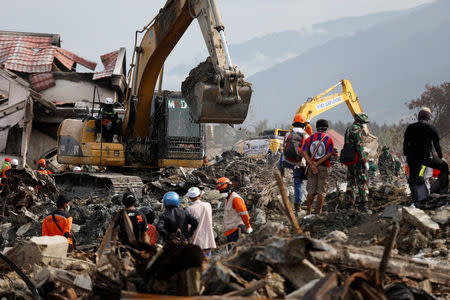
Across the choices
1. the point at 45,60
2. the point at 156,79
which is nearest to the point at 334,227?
the point at 156,79

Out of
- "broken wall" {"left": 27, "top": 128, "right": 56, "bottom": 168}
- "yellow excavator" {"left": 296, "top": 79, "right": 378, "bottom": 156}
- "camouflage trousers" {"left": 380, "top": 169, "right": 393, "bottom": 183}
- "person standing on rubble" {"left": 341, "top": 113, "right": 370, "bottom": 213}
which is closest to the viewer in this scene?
"person standing on rubble" {"left": 341, "top": 113, "right": 370, "bottom": 213}

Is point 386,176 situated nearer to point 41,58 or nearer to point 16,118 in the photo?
point 16,118

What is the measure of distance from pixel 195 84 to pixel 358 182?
3.11 m

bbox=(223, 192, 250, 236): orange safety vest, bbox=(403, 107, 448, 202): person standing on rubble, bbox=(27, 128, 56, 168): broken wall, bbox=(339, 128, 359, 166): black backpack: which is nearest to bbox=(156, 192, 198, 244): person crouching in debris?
bbox=(223, 192, 250, 236): orange safety vest

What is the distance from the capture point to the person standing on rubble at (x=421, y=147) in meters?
7.28

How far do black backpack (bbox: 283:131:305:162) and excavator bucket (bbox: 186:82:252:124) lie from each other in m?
1.48

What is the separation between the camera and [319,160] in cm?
801

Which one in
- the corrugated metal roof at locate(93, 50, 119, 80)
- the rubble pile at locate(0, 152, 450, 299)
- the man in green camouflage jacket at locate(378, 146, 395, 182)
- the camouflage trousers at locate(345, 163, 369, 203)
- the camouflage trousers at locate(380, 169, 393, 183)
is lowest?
the rubble pile at locate(0, 152, 450, 299)

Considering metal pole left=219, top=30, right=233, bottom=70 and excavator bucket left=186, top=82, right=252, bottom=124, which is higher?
metal pole left=219, top=30, right=233, bottom=70

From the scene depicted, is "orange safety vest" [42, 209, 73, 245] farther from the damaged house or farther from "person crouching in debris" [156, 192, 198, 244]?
the damaged house

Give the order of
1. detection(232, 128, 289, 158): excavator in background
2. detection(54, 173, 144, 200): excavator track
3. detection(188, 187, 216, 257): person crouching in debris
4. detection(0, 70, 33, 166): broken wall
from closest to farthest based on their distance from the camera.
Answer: detection(188, 187, 216, 257): person crouching in debris
detection(54, 173, 144, 200): excavator track
detection(0, 70, 33, 166): broken wall
detection(232, 128, 289, 158): excavator in background

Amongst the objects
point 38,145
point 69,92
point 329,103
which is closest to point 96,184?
point 329,103

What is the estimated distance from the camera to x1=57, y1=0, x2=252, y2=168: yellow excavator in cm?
805

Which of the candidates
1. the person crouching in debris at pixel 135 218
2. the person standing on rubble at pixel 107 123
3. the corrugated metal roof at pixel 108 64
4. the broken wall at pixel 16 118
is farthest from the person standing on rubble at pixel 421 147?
the corrugated metal roof at pixel 108 64
